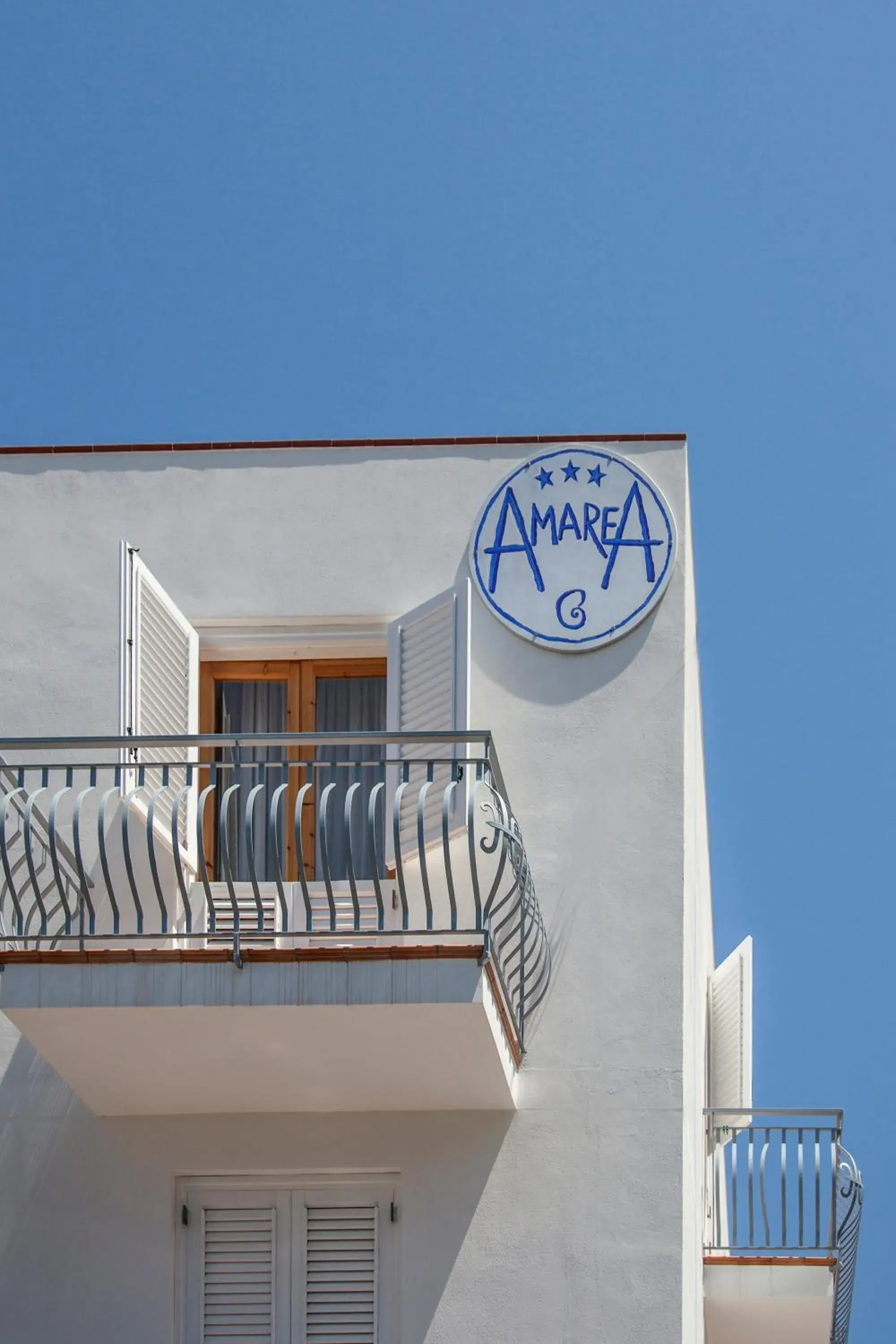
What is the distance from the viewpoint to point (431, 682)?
13.6m

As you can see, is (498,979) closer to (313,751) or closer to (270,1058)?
(270,1058)

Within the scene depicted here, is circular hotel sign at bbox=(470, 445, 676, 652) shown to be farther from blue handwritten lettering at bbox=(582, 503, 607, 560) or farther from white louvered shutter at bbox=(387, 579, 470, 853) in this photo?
white louvered shutter at bbox=(387, 579, 470, 853)

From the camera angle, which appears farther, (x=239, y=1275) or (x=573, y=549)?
(x=573, y=549)

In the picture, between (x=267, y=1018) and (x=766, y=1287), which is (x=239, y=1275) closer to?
(x=267, y=1018)

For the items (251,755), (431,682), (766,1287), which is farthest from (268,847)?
(766,1287)

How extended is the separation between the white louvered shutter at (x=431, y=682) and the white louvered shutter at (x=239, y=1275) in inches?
82.7

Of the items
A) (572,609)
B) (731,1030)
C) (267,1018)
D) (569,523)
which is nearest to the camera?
(267,1018)

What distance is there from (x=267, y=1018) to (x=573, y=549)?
357 cm

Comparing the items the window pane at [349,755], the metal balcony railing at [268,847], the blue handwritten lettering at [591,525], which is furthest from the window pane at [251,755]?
the blue handwritten lettering at [591,525]

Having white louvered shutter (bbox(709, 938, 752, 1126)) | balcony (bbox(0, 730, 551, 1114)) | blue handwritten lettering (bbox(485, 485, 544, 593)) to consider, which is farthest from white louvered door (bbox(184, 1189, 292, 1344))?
white louvered shutter (bbox(709, 938, 752, 1126))

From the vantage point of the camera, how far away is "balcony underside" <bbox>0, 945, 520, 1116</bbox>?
1170cm

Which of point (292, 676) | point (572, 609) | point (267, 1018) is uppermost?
point (572, 609)

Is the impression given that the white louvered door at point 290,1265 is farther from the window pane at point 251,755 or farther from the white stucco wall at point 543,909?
the window pane at point 251,755

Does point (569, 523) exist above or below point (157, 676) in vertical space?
above
